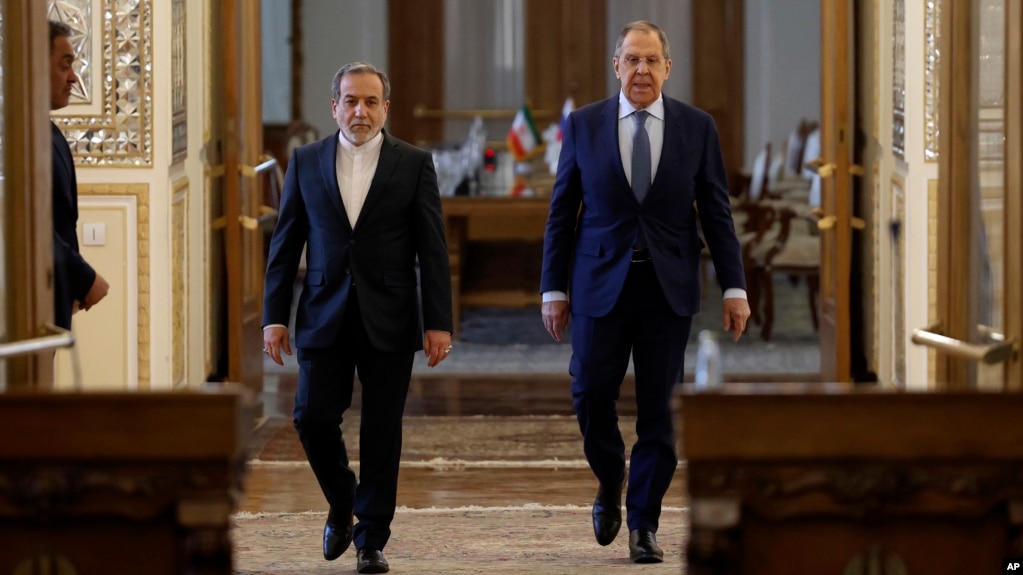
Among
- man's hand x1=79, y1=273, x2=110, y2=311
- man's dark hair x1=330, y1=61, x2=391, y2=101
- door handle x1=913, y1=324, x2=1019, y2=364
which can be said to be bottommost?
door handle x1=913, y1=324, x2=1019, y2=364

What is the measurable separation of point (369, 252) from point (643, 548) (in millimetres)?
1158

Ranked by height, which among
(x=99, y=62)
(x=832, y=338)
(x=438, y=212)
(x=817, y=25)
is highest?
(x=817, y=25)

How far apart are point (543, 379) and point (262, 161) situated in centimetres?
191

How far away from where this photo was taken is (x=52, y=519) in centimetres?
324

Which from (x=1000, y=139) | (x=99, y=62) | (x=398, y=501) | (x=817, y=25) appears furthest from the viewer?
(x=817, y=25)

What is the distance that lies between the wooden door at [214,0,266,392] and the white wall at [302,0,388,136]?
18.9ft

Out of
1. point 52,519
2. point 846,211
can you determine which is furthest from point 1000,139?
point 846,211

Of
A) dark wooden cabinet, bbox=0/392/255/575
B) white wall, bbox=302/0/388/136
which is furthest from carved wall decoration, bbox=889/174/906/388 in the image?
white wall, bbox=302/0/388/136

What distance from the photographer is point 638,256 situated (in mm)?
4598

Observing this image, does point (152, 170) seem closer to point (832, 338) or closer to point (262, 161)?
point (262, 161)

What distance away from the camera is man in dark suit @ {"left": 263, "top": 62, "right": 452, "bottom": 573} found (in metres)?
4.50

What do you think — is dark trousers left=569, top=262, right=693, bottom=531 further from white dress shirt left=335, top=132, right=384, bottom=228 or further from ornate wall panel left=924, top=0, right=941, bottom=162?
ornate wall panel left=924, top=0, right=941, bottom=162

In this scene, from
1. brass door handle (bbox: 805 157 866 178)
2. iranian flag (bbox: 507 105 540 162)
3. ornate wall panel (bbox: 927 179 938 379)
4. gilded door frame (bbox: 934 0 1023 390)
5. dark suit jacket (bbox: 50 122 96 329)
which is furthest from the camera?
iranian flag (bbox: 507 105 540 162)

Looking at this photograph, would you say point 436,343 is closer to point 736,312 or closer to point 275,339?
point 275,339
